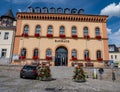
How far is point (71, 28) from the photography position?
30.2m

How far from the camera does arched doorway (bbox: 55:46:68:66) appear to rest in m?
29.2

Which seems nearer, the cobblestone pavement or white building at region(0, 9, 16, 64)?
the cobblestone pavement

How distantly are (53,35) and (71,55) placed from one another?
223 inches

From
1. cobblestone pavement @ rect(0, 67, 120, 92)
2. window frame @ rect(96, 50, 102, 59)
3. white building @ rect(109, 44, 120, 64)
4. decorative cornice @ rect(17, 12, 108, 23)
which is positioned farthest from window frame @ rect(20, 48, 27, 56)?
white building @ rect(109, 44, 120, 64)

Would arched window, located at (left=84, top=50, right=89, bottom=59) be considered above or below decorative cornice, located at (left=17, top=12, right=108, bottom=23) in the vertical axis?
below

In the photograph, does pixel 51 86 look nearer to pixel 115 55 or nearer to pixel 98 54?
pixel 98 54

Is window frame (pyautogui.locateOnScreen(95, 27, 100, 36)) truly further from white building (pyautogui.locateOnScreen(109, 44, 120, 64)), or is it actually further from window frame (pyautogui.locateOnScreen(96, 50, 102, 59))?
white building (pyautogui.locateOnScreen(109, 44, 120, 64))

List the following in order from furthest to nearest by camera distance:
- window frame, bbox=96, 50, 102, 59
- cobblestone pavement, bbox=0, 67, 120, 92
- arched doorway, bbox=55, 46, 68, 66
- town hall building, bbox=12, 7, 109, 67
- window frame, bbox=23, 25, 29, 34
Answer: window frame, bbox=23, 25, 29, 34 < arched doorway, bbox=55, 46, 68, 66 < window frame, bbox=96, 50, 102, 59 < town hall building, bbox=12, 7, 109, 67 < cobblestone pavement, bbox=0, 67, 120, 92

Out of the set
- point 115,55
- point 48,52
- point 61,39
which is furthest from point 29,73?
point 115,55

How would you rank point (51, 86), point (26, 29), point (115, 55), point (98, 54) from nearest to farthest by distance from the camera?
point (51, 86) → point (98, 54) → point (26, 29) → point (115, 55)

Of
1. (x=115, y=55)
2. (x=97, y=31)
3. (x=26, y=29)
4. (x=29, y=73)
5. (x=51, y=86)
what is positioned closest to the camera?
(x=51, y=86)

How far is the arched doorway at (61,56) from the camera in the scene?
95.7 ft

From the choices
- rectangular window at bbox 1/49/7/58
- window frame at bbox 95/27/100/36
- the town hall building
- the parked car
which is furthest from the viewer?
window frame at bbox 95/27/100/36

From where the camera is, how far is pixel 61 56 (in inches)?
1162
